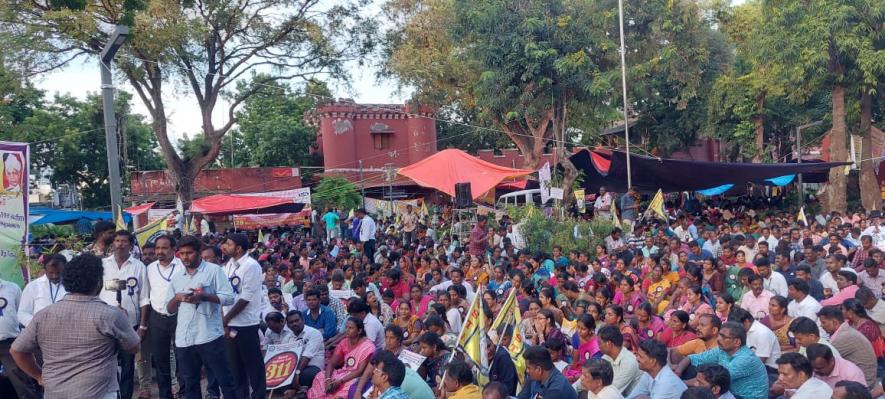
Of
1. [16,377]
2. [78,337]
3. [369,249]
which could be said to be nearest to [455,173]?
[369,249]

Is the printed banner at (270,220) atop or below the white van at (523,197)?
below

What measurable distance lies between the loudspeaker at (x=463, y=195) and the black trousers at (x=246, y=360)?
8.36 metres

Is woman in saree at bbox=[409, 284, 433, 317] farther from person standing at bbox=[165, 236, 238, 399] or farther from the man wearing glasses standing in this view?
the man wearing glasses standing

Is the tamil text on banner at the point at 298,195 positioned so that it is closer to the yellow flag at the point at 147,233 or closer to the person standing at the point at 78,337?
the yellow flag at the point at 147,233

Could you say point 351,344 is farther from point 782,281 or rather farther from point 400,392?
point 782,281

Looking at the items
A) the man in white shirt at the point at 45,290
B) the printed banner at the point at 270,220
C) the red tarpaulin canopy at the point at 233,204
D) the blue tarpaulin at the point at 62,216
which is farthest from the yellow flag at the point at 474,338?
the blue tarpaulin at the point at 62,216

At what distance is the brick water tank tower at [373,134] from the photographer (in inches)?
1171

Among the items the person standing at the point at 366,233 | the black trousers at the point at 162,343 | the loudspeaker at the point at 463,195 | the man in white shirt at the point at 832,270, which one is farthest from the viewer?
the person standing at the point at 366,233

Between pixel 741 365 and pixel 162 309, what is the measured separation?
420cm

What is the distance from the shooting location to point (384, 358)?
4809 mm

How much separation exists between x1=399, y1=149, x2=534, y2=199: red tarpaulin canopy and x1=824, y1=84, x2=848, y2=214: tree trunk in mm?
9819

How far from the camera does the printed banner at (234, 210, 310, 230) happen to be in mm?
23062

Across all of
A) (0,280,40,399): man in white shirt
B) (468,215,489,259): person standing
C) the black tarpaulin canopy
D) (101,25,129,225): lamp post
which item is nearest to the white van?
the black tarpaulin canopy

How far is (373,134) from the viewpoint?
30.4 meters
